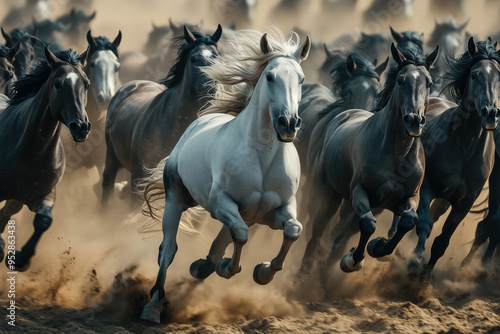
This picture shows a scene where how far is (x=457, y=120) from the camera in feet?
24.2

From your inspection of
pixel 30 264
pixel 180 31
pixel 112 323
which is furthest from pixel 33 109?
pixel 180 31

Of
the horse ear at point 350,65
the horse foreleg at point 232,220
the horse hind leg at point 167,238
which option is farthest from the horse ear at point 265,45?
the horse ear at point 350,65

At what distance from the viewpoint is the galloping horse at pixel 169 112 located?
8305mm

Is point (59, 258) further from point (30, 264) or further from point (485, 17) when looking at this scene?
point (485, 17)

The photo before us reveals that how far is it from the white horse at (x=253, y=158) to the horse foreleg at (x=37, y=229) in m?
0.95

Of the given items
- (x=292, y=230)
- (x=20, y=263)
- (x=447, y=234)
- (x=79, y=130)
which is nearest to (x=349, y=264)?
(x=447, y=234)

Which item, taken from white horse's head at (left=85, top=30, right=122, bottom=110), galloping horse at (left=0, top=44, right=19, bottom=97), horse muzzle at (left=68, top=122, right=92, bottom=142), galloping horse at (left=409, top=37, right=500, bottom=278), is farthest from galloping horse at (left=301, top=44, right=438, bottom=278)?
white horse's head at (left=85, top=30, right=122, bottom=110)

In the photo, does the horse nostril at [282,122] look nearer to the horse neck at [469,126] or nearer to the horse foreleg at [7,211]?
the horse neck at [469,126]

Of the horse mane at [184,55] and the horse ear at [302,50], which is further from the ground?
the horse mane at [184,55]

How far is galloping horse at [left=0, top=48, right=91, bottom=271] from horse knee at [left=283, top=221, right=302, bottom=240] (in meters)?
1.91

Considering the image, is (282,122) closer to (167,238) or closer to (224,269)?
(224,269)

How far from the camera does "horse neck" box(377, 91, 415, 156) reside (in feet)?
21.9

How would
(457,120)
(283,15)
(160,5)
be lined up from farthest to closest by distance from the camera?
(160,5) → (283,15) → (457,120)

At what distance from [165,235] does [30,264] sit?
3.41 feet
